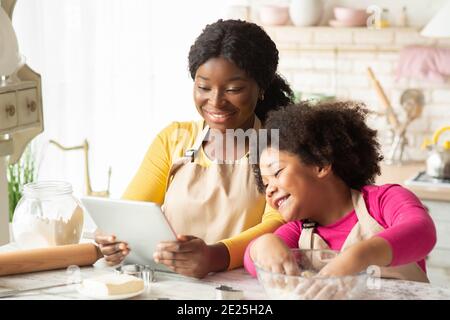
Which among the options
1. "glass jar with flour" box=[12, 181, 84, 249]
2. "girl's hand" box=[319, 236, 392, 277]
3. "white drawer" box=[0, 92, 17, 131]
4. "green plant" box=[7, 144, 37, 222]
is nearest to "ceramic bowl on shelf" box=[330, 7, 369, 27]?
"green plant" box=[7, 144, 37, 222]

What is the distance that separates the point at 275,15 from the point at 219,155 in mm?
Result: 2212

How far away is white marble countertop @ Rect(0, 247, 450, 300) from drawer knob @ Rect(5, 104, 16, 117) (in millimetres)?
536

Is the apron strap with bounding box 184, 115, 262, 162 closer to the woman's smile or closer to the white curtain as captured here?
the woman's smile

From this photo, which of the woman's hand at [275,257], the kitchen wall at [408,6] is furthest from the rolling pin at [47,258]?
the kitchen wall at [408,6]

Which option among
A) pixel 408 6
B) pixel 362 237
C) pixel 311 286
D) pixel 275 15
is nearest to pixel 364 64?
pixel 408 6

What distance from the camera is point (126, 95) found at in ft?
14.7

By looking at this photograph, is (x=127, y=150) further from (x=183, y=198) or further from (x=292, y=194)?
(x=292, y=194)

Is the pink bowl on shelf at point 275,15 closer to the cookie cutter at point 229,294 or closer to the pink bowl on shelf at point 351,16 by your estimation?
the pink bowl on shelf at point 351,16

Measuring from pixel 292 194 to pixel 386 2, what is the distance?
2.59 metres

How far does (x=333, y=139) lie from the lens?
6.19 ft

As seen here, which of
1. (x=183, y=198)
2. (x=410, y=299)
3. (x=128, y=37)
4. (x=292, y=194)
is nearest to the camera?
(x=410, y=299)

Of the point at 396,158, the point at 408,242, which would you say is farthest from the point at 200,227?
the point at 396,158

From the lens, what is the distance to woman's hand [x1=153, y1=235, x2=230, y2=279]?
1.82 metres

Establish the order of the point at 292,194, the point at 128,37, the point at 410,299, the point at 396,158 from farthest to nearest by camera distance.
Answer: the point at 128,37
the point at 396,158
the point at 292,194
the point at 410,299
